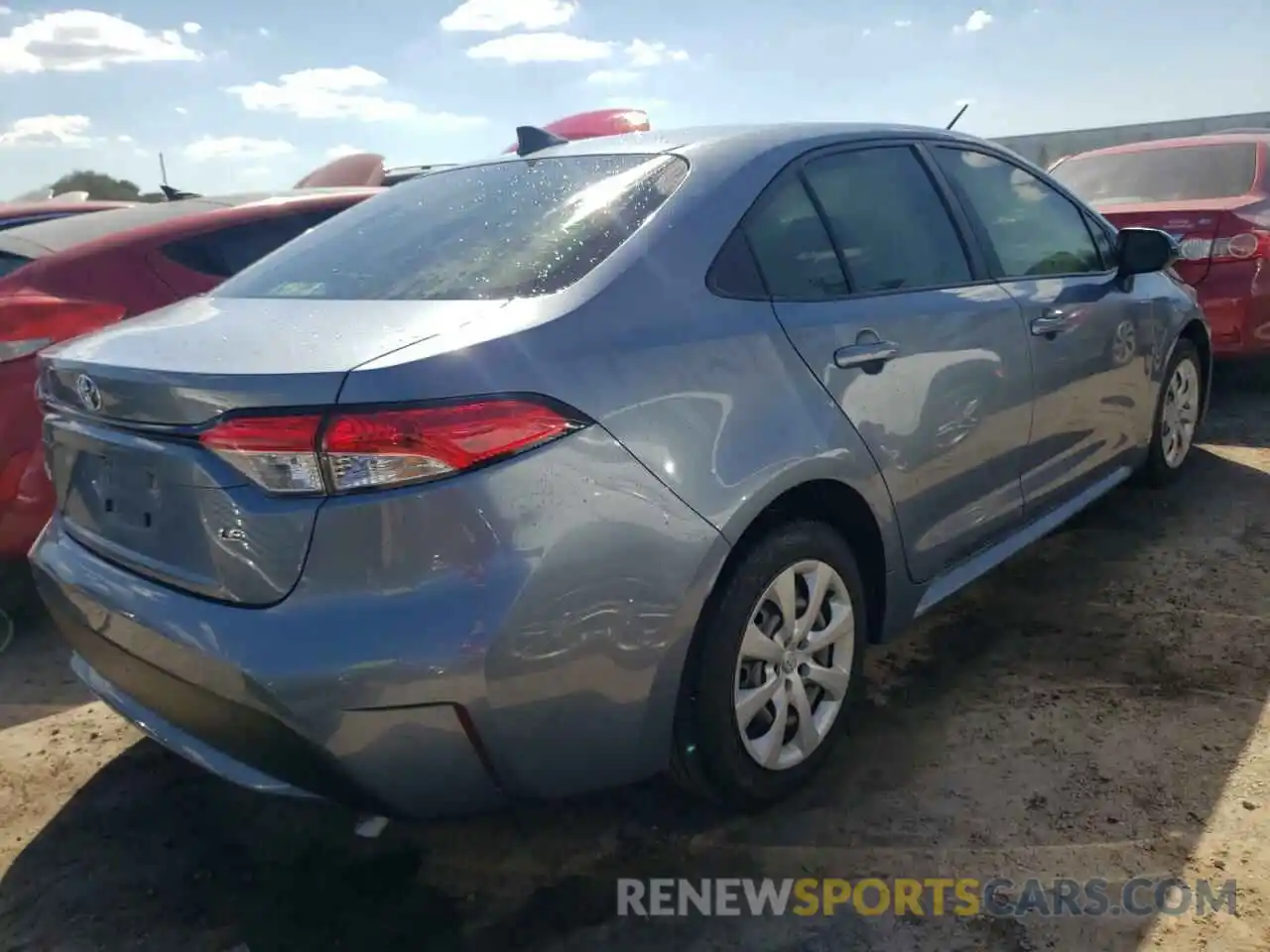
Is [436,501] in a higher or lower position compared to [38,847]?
higher

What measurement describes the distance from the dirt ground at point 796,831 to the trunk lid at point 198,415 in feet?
2.52

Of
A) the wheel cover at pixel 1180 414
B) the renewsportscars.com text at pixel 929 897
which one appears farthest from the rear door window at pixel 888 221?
the wheel cover at pixel 1180 414

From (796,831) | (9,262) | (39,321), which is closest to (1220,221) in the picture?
(796,831)

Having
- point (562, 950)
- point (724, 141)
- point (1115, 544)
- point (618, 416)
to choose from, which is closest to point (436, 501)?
point (618, 416)

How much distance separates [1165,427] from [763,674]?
2.79m

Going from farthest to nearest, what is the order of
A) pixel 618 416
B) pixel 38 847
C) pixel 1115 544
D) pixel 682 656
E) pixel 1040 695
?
pixel 1115 544
pixel 1040 695
pixel 38 847
pixel 682 656
pixel 618 416

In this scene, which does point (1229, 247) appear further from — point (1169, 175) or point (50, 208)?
point (50, 208)

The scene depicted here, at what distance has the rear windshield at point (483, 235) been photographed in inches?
84.6

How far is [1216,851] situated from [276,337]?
223cm

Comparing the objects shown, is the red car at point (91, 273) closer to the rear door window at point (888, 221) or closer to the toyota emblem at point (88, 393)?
the toyota emblem at point (88, 393)

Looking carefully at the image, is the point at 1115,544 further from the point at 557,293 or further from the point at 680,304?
the point at 557,293

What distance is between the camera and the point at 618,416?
1.93 metres

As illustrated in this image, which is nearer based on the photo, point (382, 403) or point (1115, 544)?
point (382, 403)

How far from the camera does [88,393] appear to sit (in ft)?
6.84
